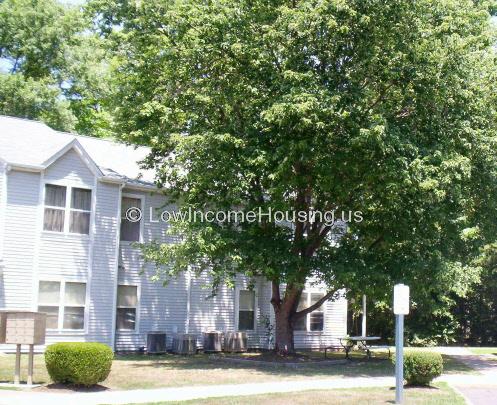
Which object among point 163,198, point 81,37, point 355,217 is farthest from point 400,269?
point 81,37

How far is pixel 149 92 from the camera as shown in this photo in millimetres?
25547

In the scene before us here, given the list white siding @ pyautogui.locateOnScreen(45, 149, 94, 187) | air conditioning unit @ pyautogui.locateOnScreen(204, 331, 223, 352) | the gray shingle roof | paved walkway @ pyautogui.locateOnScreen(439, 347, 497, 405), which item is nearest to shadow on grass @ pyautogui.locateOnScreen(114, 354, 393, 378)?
paved walkway @ pyautogui.locateOnScreen(439, 347, 497, 405)

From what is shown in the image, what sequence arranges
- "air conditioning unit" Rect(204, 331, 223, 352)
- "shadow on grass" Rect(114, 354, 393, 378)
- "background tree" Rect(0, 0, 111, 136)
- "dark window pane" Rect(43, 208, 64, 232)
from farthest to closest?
1. "background tree" Rect(0, 0, 111, 136)
2. "air conditioning unit" Rect(204, 331, 223, 352)
3. "dark window pane" Rect(43, 208, 64, 232)
4. "shadow on grass" Rect(114, 354, 393, 378)

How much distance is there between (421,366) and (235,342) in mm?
13190

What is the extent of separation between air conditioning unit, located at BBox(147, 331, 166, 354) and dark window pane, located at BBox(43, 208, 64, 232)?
5333 millimetres

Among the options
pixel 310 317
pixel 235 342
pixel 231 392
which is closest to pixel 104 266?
pixel 235 342

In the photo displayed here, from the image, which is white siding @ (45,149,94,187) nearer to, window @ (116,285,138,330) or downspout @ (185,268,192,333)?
window @ (116,285,138,330)

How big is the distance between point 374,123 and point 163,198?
10811mm

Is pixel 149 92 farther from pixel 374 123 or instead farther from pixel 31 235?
pixel 374 123

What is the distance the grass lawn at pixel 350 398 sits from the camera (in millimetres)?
13938

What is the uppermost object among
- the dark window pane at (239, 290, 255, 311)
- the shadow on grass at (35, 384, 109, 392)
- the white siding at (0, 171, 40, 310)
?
the white siding at (0, 171, 40, 310)

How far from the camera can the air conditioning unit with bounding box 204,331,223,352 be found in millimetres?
27875

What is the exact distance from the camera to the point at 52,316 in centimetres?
2395

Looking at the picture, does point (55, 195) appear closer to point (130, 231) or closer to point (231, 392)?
point (130, 231)
